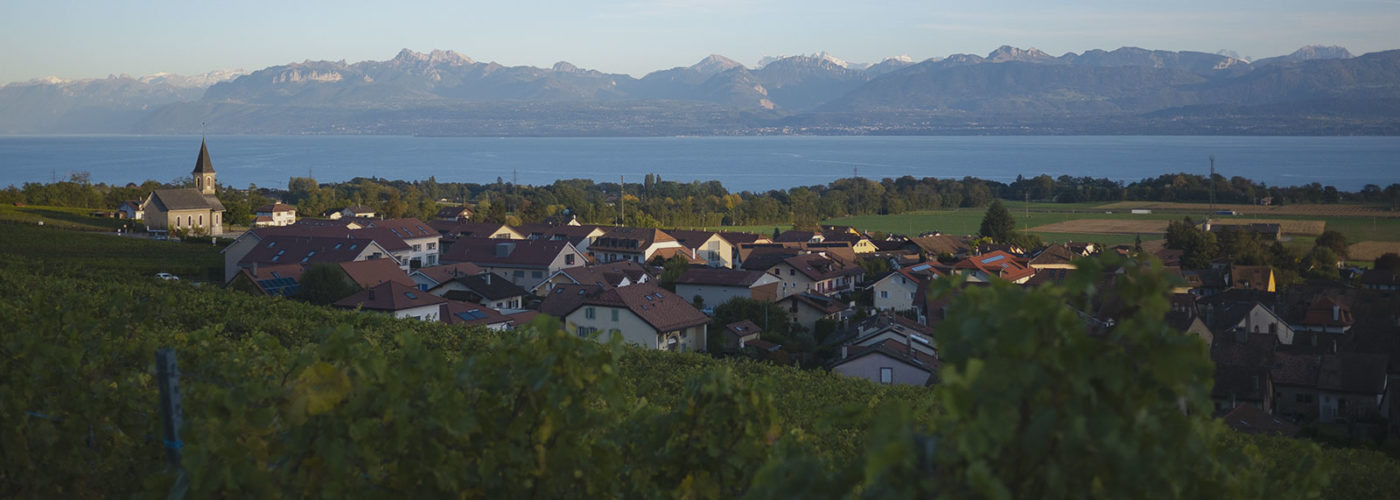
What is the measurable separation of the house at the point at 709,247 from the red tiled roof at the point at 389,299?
67.5 feet

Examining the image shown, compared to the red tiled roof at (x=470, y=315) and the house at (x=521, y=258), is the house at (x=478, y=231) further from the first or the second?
the red tiled roof at (x=470, y=315)

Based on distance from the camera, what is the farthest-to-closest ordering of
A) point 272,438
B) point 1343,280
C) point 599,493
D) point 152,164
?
1. point 152,164
2. point 1343,280
3. point 599,493
4. point 272,438

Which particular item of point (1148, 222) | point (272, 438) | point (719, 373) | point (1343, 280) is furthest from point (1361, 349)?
point (1148, 222)

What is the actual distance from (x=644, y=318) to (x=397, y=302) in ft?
17.6

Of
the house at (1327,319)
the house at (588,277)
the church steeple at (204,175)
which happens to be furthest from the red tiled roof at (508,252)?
the house at (1327,319)

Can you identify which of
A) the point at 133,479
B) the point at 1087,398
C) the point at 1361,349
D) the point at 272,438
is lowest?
the point at 1361,349

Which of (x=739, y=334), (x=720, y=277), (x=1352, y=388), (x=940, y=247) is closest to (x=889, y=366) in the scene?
(x=739, y=334)

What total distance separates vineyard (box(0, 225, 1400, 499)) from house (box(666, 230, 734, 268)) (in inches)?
1455

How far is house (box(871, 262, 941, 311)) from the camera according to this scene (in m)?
30.2

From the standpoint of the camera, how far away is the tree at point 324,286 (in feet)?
80.3

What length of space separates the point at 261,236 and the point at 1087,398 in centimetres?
3498

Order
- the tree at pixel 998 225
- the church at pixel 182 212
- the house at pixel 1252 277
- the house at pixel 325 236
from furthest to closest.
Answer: the tree at pixel 998 225
the church at pixel 182 212
the house at pixel 325 236
the house at pixel 1252 277

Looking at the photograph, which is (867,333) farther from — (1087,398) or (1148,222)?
(1148,222)

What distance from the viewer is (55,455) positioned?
4.28 m
